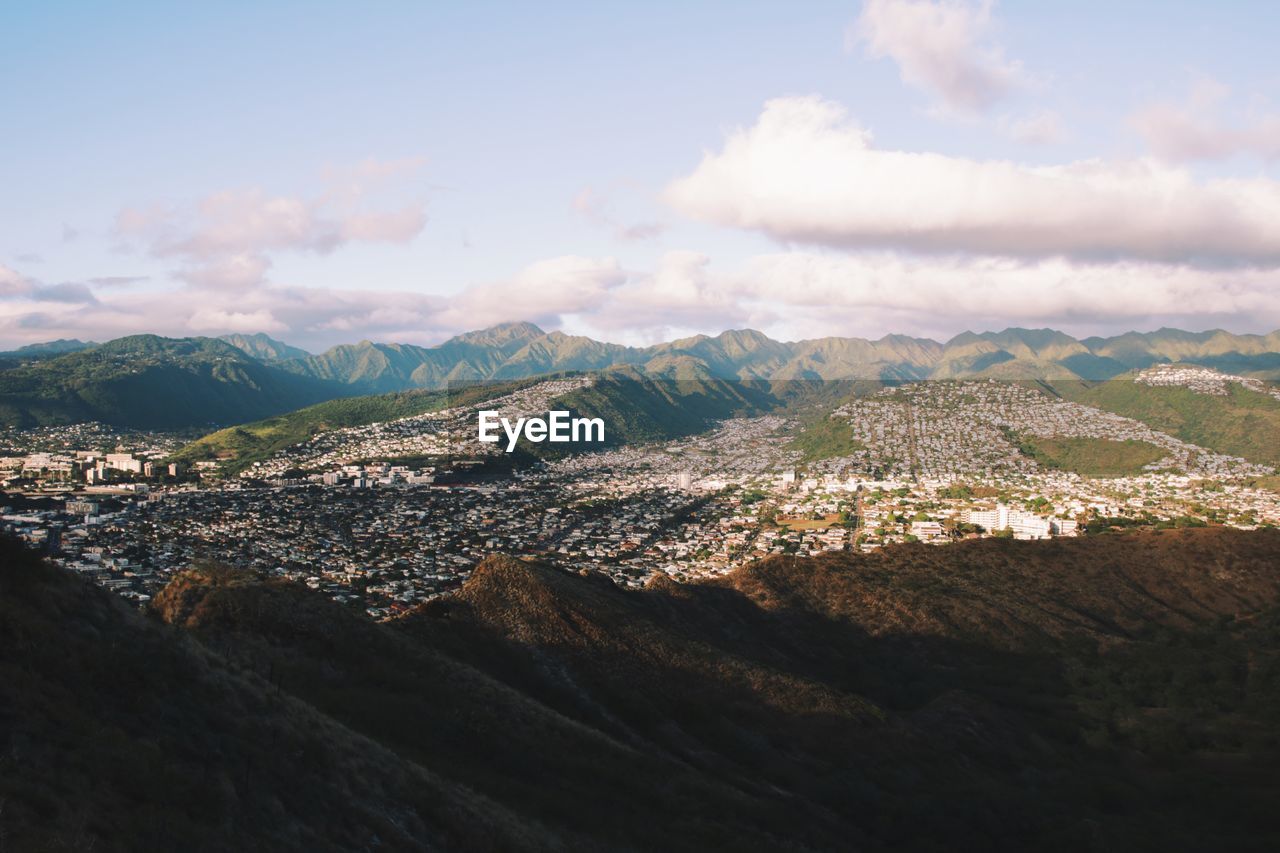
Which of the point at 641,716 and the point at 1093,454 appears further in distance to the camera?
the point at 1093,454

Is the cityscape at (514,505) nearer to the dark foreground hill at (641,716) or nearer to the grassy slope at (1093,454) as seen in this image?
the grassy slope at (1093,454)

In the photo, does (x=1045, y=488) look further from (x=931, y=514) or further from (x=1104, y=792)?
(x=1104, y=792)

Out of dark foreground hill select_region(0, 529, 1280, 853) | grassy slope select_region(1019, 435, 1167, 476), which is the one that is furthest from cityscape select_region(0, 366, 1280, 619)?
dark foreground hill select_region(0, 529, 1280, 853)

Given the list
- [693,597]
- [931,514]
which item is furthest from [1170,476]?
[693,597]

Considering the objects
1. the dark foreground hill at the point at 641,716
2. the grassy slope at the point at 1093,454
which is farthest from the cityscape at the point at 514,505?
the dark foreground hill at the point at 641,716

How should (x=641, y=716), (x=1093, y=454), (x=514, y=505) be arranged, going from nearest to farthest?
1. (x=641, y=716)
2. (x=514, y=505)
3. (x=1093, y=454)

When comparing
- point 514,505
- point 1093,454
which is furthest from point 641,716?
point 1093,454

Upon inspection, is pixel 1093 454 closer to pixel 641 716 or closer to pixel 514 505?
pixel 514 505

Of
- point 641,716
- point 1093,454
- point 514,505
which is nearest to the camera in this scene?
point 641,716
